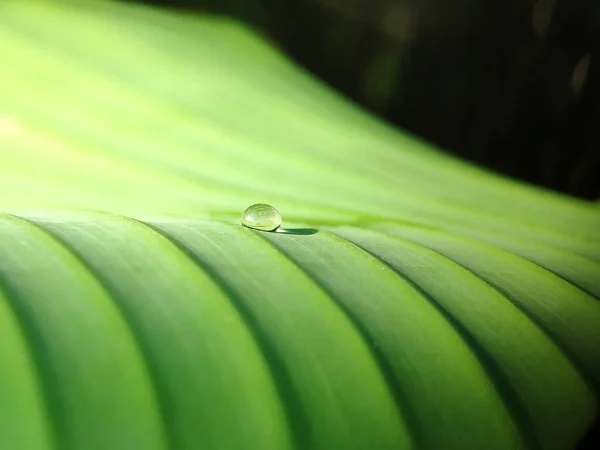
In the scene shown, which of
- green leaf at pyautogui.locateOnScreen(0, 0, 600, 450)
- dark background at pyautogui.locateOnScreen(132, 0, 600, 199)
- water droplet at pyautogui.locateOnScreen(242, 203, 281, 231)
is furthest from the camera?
dark background at pyautogui.locateOnScreen(132, 0, 600, 199)

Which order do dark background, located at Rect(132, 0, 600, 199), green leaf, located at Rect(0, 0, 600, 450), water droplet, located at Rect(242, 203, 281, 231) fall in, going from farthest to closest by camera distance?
dark background, located at Rect(132, 0, 600, 199) → water droplet, located at Rect(242, 203, 281, 231) → green leaf, located at Rect(0, 0, 600, 450)

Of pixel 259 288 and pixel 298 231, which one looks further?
pixel 298 231

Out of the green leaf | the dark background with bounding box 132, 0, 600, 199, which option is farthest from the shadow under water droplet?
the dark background with bounding box 132, 0, 600, 199

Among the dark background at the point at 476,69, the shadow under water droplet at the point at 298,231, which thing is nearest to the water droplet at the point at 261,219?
the shadow under water droplet at the point at 298,231

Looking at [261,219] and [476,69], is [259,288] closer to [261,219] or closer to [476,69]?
[261,219]

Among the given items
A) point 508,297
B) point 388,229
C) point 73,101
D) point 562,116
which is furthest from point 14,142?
point 562,116

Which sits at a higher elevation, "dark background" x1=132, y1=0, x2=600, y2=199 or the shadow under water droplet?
"dark background" x1=132, y1=0, x2=600, y2=199

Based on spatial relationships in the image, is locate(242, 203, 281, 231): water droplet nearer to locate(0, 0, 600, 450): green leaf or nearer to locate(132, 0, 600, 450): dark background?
locate(0, 0, 600, 450): green leaf


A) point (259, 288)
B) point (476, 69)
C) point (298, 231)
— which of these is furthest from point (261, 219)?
point (476, 69)

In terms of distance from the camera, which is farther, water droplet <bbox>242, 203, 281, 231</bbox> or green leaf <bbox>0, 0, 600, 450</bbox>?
water droplet <bbox>242, 203, 281, 231</bbox>
